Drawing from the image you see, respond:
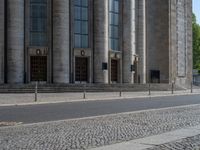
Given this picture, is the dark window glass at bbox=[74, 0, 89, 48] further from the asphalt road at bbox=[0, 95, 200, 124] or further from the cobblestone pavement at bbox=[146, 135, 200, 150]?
the cobblestone pavement at bbox=[146, 135, 200, 150]

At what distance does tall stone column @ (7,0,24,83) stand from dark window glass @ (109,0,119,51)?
12.2m

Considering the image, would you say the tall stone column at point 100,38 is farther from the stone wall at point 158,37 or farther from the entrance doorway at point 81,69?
the stone wall at point 158,37

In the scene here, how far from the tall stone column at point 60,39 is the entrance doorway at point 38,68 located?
1159 millimetres

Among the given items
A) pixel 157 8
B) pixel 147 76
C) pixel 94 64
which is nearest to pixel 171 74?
pixel 147 76

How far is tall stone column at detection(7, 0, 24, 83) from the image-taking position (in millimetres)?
47562

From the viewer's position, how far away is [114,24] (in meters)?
57.2

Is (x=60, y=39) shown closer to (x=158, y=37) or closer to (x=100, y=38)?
(x=100, y=38)

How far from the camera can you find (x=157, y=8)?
7012 centimetres

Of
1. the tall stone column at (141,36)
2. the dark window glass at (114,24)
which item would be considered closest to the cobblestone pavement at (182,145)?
the dark window glass at (114,24)

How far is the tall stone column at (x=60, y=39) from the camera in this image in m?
49.9

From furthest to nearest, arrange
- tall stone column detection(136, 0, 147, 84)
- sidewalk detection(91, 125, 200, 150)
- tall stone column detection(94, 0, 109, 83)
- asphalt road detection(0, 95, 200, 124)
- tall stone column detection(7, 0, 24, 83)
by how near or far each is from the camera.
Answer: tall stone column detection(136, 0, 147, 84) < tall stone column detection(94, 0, 109, 83) < tall stone column detection(7, 0, 24, 83) < asphalt road detection(0, 95, 200, 124) < sidewalk detection(91, 125, 200, 150)

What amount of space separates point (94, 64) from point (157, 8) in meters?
20.2

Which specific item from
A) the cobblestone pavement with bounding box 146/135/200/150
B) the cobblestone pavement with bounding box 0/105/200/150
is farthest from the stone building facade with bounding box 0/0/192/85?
the cobblestone pavement with bounding box 146/135/200/150

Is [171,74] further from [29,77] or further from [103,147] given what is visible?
[103,147]
